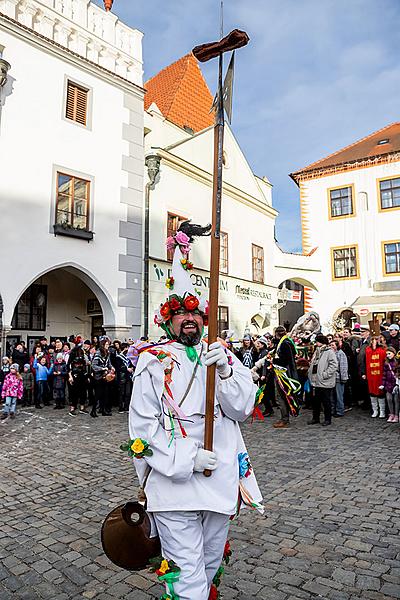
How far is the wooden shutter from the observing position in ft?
47.6

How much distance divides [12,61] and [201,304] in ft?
43.6

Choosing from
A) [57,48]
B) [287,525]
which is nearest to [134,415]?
[287,525]

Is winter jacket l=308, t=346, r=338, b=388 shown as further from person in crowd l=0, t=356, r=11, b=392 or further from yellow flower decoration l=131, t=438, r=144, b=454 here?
yellow flower decoration l=131, t=438, r=144, b=454

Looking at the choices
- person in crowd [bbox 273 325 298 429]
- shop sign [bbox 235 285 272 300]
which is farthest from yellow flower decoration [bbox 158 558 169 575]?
shop sign [bbox 235 285 272 300]

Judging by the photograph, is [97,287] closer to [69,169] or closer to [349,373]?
[69,169]

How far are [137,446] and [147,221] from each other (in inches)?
564

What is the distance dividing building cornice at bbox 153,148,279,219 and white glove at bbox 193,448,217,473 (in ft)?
51.4

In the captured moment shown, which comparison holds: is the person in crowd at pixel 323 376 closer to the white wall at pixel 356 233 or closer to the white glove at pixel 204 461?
the white glove at pixel 204 461

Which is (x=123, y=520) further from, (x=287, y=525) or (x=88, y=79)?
(x=88, y=79)

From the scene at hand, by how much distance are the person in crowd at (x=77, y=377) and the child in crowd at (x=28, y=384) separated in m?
1.32

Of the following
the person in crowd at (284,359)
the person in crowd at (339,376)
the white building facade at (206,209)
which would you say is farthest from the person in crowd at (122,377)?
the person in crowd at (339,376)

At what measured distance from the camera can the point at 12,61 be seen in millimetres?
13086

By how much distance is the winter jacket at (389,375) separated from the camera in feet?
30.9

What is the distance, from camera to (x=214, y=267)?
2594mm
